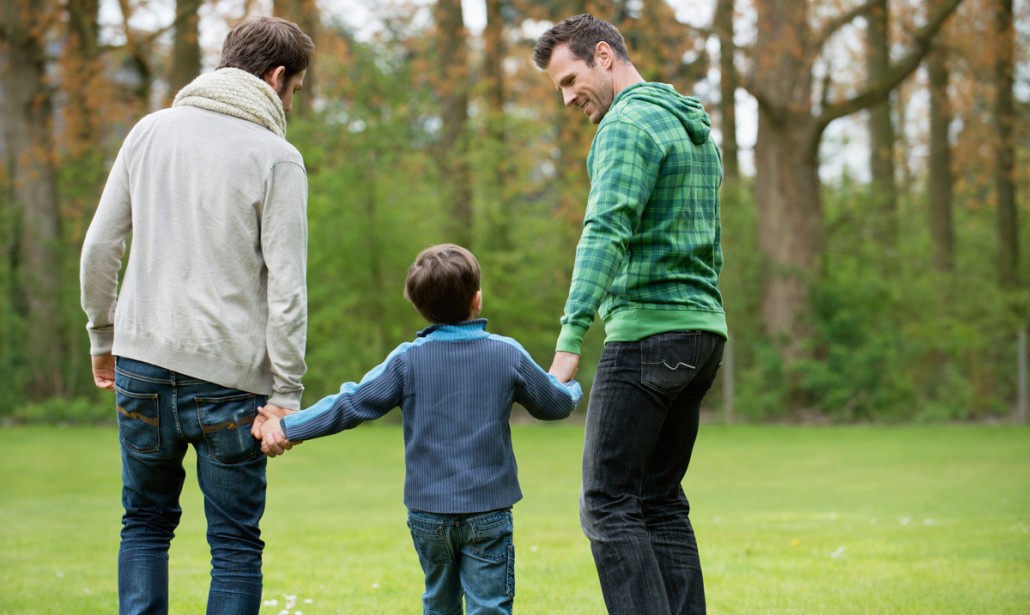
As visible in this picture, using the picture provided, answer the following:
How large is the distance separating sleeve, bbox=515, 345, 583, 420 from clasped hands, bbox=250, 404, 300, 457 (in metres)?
0.68

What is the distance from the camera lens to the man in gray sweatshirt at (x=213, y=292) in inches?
127

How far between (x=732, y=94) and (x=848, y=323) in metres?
5.78

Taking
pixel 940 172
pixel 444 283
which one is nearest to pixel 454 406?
pixel 444 283

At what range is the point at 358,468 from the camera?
12008 millimetres

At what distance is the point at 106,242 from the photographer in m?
3.36

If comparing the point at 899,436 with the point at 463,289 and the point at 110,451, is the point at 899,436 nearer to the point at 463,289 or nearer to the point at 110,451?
the point at 110,451

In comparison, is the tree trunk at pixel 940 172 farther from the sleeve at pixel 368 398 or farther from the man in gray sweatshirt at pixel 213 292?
the man in gray sweatshirt at pixel 213 292

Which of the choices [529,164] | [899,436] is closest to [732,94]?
[529,164]

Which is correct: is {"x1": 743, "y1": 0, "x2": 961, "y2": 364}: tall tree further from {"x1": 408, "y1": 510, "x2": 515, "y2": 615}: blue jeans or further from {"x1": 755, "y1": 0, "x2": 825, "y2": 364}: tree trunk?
{"x1": 408, "y1": 510, "x2": 515, "y2": 615}: blue jeans

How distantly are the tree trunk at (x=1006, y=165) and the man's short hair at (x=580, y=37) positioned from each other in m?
18.0

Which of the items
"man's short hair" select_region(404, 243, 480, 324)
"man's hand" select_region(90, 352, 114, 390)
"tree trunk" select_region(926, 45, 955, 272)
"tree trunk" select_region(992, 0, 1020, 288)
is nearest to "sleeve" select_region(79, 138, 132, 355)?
"man's hand" select_region(90, 352, 114, 390)

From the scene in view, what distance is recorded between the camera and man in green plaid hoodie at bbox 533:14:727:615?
3240 mm

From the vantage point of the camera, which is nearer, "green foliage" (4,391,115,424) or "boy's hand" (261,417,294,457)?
"boy's hand" (261,417,294,457)

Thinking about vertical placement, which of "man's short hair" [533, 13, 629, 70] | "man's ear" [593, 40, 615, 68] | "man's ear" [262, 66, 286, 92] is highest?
"man's short hair" [533, 13, 629, 70]
